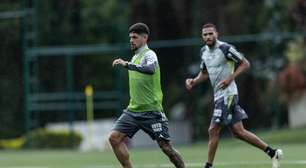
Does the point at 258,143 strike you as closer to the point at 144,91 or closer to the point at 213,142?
the point at 213,142

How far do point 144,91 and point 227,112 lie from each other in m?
1.67

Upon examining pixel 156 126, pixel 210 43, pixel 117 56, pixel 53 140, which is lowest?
pixel 53 140

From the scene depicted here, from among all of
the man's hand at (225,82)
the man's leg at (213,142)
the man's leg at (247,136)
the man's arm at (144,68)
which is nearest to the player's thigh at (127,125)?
the man's arm at (144,68)

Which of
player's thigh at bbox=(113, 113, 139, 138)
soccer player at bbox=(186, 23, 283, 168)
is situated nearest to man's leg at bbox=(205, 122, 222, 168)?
soccer player at bbox=(186, 23, 283, 168)

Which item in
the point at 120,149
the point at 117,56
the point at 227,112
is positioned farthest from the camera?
the point at 117,56

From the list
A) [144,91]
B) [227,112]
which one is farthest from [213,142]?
[144,91]

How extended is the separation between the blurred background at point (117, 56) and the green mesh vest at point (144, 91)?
55.2ft

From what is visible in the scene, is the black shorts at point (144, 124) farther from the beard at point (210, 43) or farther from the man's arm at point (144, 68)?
the beard at point (210, 43)

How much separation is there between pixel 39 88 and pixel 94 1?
4103mm

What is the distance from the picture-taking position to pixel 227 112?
14500 mm

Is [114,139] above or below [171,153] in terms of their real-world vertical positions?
above

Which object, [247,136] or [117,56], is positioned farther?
[117,56]

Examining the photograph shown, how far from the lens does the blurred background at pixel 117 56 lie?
31.5 meters

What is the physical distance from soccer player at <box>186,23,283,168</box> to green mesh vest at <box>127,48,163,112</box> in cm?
138
